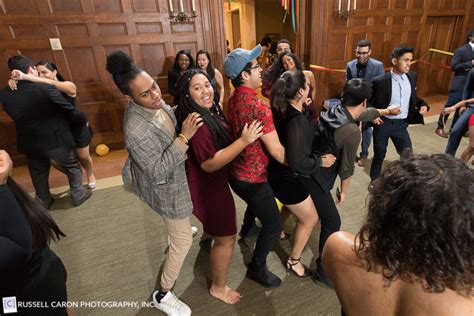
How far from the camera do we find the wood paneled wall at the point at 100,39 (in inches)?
134

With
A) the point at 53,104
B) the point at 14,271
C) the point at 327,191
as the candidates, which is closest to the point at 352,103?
the point at 327,191

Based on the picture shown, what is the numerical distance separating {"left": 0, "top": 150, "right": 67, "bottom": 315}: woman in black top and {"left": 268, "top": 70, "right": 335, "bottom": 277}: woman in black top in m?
1.07

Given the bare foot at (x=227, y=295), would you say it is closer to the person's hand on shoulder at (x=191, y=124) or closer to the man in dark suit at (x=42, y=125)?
the person's hand on shoulder at (x=191, y=124)

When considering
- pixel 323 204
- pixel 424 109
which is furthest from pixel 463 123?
pixel 323 204

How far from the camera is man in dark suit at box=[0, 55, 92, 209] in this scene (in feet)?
7.50

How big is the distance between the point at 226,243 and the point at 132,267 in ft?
3.01

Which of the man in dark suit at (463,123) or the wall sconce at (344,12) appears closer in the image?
the man in dark suit at (463,123)

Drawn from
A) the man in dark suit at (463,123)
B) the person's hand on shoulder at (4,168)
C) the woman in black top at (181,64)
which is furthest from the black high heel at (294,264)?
the woman in black top at (181,64)

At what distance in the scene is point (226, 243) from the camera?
59.8 inches

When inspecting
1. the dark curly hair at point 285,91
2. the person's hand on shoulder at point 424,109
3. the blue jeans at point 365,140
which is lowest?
the blue jeans at point 365,140

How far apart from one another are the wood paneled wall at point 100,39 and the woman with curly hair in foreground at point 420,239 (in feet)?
12.9

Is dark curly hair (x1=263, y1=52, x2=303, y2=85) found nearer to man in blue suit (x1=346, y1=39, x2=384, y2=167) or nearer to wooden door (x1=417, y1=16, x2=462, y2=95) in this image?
man in blue suit (x1=346, y1=39, x2=384, y2=167)

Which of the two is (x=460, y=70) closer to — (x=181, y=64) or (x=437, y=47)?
(x=437, y=47)

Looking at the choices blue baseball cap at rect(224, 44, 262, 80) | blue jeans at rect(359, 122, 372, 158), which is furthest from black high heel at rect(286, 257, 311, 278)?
blue jeans at rect(359, 122, 372, 158)
